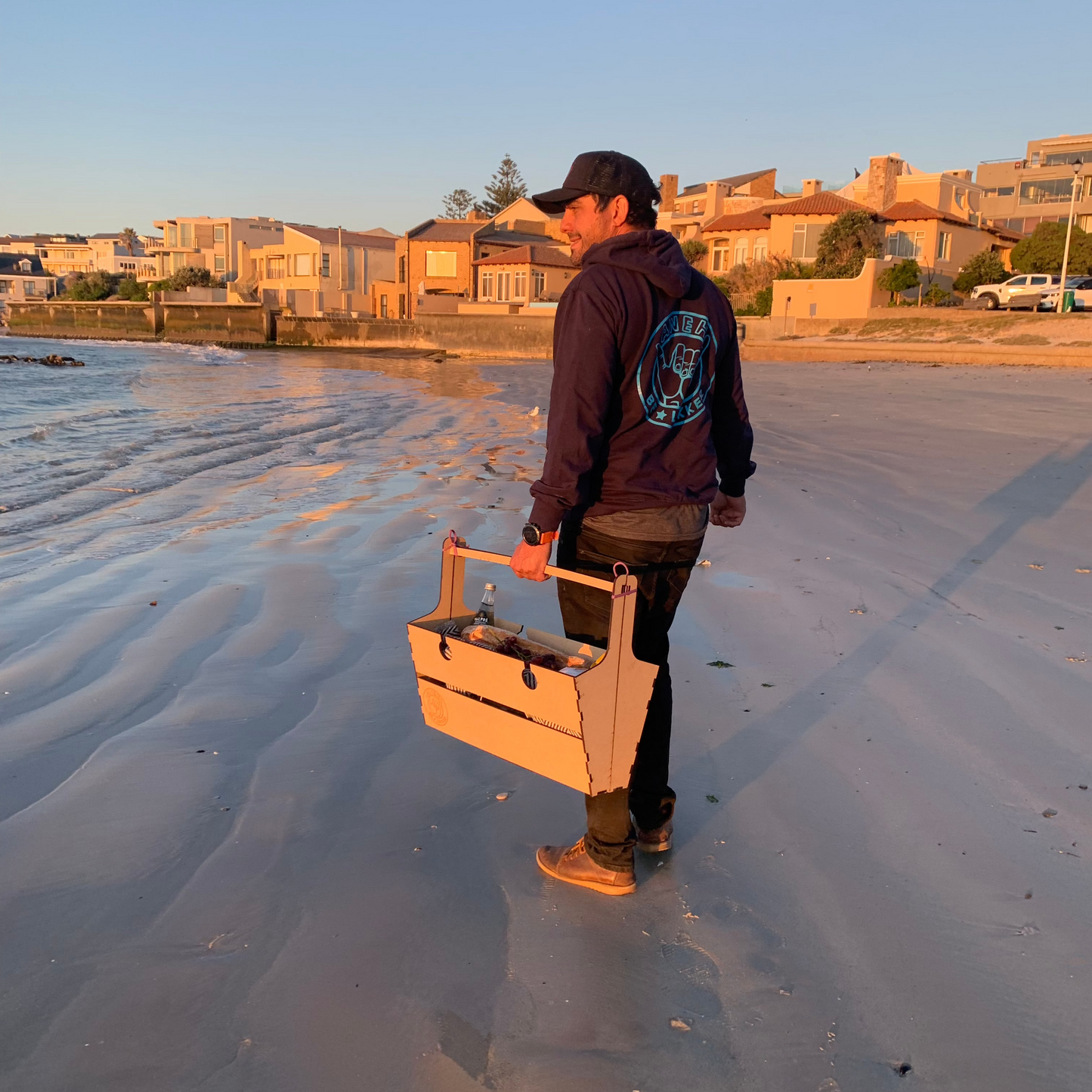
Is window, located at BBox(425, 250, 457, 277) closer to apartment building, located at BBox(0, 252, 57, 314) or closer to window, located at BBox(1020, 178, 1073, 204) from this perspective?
window, located at BBox(1020, 178, 1073, 204)

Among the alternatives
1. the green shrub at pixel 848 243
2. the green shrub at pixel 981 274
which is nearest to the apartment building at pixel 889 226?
the green shrub at pixel 848 243

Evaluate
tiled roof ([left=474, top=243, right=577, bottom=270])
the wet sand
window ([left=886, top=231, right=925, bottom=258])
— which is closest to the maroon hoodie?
the wet sand

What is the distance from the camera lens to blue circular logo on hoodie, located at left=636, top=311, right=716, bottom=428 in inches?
88.1

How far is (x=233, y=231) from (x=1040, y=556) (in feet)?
267

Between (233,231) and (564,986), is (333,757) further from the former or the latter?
(233,231)

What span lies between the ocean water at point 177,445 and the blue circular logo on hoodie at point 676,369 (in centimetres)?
439

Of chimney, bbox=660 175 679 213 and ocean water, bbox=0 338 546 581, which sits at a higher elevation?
chimney, bbox=660 175 679 213

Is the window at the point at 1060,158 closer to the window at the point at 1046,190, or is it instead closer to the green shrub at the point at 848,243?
the window at the point at 1046,190

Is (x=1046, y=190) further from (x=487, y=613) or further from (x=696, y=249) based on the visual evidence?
(x=487, y=613)

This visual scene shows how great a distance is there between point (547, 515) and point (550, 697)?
1.39ft

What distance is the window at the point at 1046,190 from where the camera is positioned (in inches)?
2159

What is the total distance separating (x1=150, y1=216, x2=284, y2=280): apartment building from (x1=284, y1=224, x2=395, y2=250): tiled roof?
9.33 m

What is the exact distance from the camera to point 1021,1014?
197 cm

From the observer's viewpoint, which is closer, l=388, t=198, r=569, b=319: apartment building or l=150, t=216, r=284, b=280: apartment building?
l=388, t=198, r=569, b=319: apartment building
